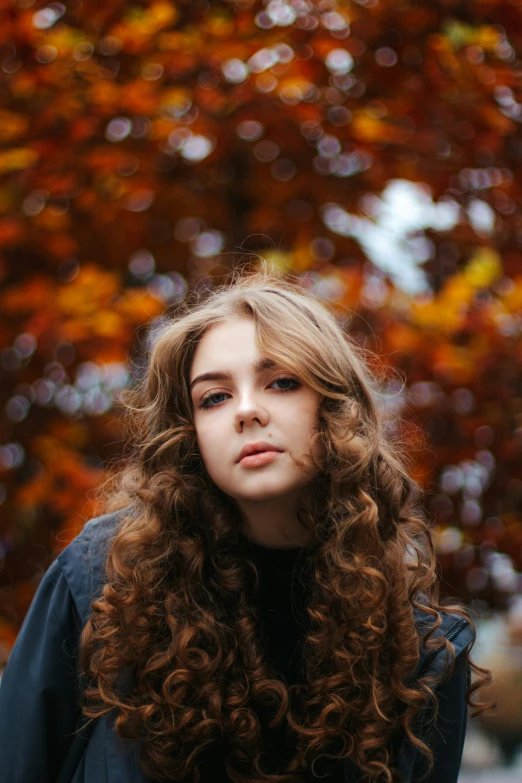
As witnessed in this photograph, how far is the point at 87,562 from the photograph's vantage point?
1933 mm

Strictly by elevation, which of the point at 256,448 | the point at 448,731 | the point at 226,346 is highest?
the point at 226,346

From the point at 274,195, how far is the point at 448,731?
2452 mm

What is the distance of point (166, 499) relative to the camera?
6.27ft

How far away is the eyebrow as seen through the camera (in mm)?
1837

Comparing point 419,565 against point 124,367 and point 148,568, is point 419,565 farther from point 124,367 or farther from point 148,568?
point 124,367

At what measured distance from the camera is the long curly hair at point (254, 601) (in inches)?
69.1

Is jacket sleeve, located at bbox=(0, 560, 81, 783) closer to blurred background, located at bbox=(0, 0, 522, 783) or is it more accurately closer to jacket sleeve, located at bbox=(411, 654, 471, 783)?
jacket sleeve, located at bbox=(411, 654, 471, 783)

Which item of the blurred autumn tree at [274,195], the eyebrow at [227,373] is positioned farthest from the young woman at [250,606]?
the blurred autumn tree at [274,195]

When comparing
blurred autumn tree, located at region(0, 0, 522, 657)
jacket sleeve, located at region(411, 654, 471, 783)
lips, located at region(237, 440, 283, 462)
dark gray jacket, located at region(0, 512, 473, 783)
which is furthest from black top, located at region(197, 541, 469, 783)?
blurred autumn tree, located at region(0, 0, 522, 657)

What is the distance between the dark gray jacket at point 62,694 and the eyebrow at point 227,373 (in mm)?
452

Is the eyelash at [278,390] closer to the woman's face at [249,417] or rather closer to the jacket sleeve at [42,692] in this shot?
the woman's face at [249,417]

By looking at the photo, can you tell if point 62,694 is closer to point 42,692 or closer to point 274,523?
point 42,692

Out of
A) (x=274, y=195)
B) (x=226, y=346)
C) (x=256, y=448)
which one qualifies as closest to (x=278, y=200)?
(x=274, y=195)

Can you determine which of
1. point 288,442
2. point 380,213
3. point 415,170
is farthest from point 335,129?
point 288,442
